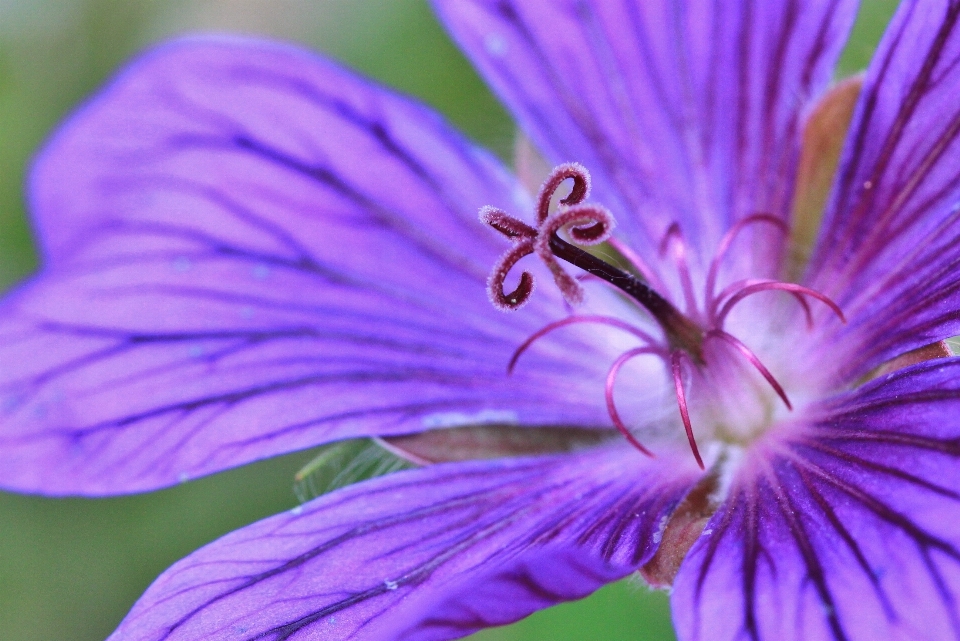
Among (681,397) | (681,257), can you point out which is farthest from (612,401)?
(681,257)

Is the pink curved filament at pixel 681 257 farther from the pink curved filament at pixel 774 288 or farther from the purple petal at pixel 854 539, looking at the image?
the purple petal at pixel 854 539


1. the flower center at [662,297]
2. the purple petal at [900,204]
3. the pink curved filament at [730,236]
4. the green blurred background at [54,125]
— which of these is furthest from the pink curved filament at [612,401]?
the green blurred background at [54,125]

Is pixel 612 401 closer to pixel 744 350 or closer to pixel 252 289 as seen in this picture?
pixel 744 350

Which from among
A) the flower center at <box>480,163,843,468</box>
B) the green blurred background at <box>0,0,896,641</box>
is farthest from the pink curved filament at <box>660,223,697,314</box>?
the green blurred background at <box>0,0,896,641</box>

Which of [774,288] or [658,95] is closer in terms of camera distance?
[774,288]

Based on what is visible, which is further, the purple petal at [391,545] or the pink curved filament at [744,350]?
the pink curved filament at [744,350]

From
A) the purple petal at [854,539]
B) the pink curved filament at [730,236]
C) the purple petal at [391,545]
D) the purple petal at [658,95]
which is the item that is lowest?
the purple petal at [854,539]
